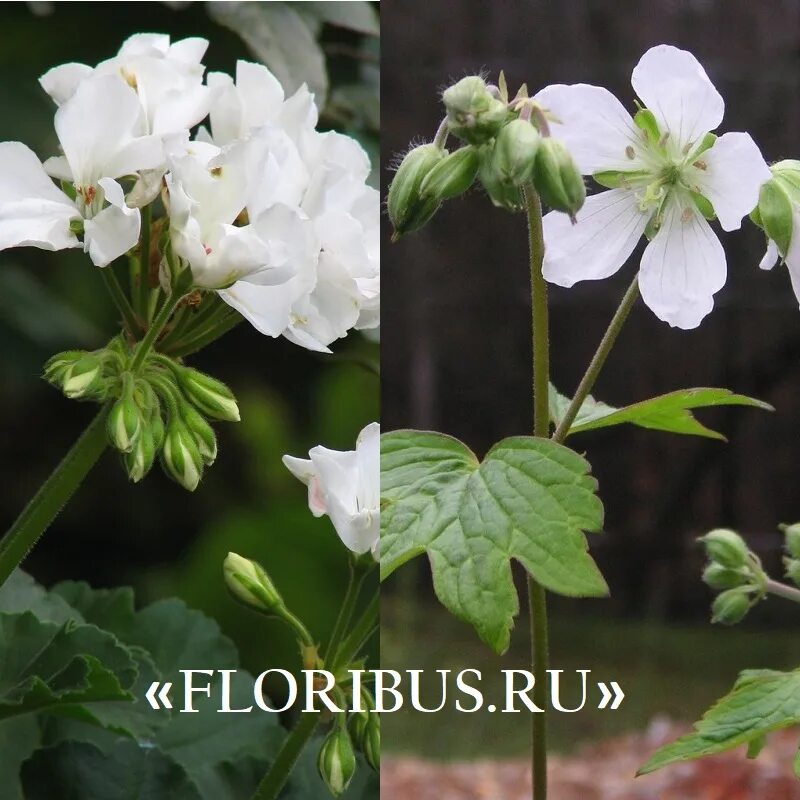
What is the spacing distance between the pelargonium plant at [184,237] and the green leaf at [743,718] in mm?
121

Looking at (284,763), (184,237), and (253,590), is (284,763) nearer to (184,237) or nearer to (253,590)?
(253,590)

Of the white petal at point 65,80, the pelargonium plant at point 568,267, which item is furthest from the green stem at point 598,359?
the white petal at point 65,80

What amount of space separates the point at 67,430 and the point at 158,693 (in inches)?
5.9

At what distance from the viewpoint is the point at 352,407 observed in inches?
24.4

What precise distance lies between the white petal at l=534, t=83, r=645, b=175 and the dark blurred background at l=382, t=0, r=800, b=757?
0.09 metres

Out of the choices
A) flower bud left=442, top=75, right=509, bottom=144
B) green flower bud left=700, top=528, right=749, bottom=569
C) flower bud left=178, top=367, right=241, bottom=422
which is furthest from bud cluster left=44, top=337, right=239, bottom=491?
green flower bud left=700, top=528, right=749, bottom=569

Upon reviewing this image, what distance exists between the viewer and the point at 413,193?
1.38ft

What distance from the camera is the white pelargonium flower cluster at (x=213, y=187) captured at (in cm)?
39

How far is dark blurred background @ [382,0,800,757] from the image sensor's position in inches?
22.5

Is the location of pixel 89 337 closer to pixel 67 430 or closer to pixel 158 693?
pixel 67 430

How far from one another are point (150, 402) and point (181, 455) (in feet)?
0.06

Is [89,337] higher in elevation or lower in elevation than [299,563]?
higher

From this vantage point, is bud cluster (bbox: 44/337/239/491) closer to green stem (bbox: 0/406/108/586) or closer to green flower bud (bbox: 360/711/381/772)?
green stem (bbox: 0/406/108/586)

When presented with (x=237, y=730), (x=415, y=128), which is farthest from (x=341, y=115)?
(x=237, y=730)
